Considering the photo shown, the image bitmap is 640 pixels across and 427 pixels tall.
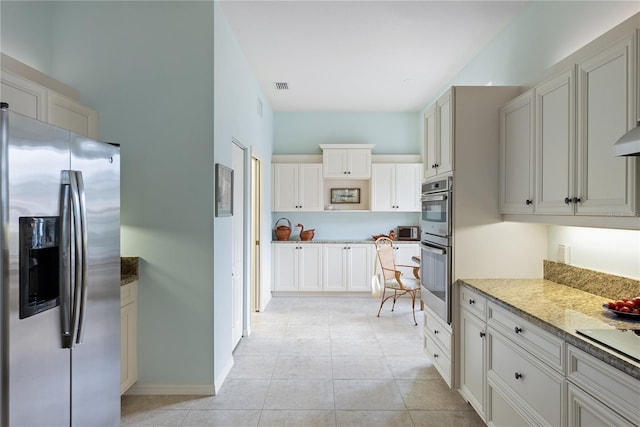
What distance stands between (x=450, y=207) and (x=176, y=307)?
213 cm

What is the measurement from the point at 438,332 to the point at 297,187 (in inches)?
138

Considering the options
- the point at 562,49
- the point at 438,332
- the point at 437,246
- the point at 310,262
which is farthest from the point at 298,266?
the point at 562,49

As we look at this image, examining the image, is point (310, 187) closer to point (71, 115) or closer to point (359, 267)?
point (359, 267)

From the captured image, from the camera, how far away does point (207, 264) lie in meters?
2.67

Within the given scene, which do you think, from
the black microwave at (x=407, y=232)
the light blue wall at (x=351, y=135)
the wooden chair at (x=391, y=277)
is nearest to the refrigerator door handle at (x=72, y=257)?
the wooden chair at (x=391, y=277)

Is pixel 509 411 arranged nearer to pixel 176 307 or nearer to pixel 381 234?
pixel 176 307

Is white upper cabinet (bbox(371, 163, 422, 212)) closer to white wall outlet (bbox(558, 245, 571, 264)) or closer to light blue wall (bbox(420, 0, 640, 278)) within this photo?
light blue wall (bbox(420, 0, 640, 278))

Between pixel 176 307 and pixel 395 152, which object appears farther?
pixel 395 152

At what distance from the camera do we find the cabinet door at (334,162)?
5.78 metres

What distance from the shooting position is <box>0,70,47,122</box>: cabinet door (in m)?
1.94

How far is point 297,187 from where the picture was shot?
5828mm

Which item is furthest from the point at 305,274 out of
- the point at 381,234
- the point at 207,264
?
the point at 207,264

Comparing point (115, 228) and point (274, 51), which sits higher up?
point (274, 51)

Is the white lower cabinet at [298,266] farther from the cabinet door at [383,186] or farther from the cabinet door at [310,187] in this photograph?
the cabinet door at [383,186]
